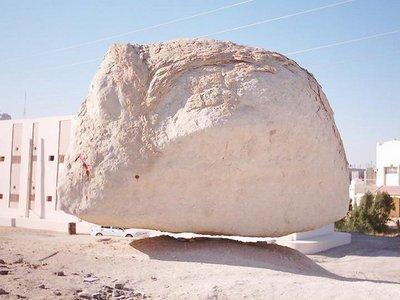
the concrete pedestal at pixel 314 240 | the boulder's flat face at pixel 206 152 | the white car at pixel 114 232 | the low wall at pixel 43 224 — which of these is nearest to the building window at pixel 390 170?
the concrete pedestal at pixel 314 240

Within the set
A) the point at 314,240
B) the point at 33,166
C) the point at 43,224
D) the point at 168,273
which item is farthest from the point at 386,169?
the point at 168,273

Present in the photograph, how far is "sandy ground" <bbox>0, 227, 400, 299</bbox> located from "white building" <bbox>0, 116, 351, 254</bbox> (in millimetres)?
13344

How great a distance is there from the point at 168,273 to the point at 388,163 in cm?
3733

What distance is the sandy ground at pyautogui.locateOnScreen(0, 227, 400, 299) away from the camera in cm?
604

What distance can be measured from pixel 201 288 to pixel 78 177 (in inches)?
122

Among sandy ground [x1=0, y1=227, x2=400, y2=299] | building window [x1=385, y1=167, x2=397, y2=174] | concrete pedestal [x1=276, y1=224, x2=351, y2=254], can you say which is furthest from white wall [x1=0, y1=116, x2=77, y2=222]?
building window [x1=385, y1=167, x2=397, y2=174]

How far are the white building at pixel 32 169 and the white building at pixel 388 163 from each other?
27.1 metres

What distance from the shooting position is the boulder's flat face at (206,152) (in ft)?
26.1

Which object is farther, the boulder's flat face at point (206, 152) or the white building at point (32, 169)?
the white building at point (32, 169)

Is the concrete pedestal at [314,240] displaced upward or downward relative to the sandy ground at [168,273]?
downward

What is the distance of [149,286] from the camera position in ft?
20.9

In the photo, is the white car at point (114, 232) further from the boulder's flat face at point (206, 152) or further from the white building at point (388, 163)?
the white building at point (388, 163)

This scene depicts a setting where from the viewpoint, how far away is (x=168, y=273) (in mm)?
6891

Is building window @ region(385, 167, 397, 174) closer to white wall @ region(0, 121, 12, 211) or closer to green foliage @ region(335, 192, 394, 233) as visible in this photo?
green foliage @ region(335, 192, 394, 233)
